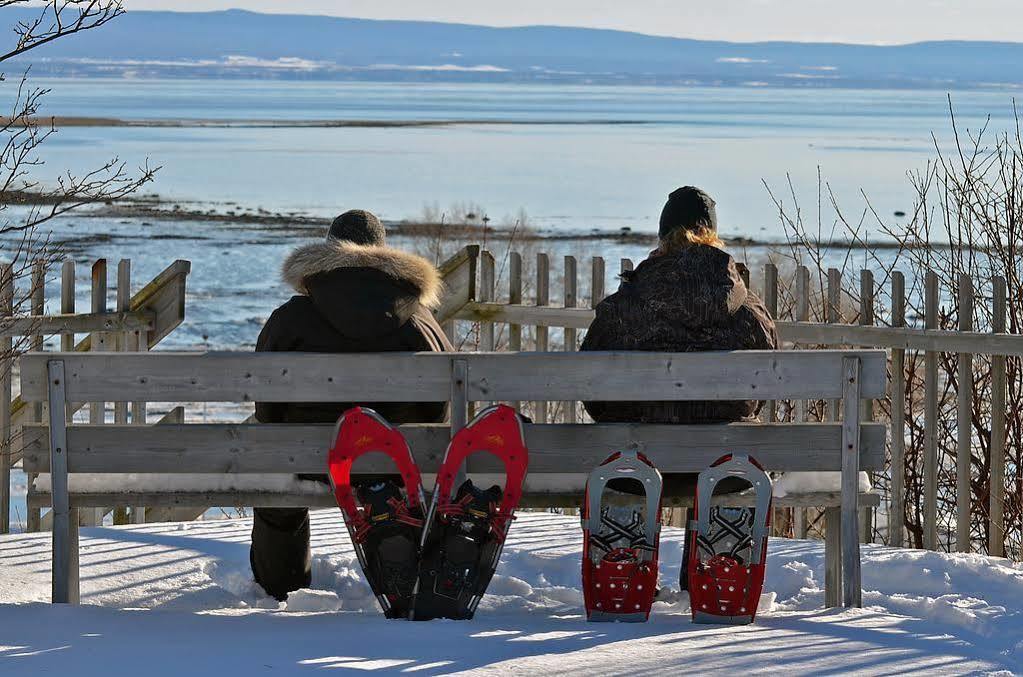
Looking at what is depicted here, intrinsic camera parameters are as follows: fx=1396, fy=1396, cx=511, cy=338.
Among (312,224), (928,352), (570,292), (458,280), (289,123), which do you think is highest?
(289,123)

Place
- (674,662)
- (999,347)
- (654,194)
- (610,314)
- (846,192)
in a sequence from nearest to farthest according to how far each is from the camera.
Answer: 1. (674,662)
2. (610,314)
3. (999,347)
4. (846,192)
5. (654,194)

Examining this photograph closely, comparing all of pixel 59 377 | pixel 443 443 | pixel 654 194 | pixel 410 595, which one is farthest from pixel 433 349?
pixel 654 194

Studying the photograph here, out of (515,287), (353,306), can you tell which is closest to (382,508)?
(353,306)

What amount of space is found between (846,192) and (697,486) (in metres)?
31.5

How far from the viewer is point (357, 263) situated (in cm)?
493

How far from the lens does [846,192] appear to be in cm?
3497

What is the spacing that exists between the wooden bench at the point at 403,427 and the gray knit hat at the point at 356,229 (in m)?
0.65

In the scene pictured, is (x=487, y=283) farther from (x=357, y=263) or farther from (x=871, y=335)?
(x=357, y=263)

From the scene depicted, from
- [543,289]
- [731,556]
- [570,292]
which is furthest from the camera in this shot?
[543,289]

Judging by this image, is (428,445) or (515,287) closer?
(428,445)

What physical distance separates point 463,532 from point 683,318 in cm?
110

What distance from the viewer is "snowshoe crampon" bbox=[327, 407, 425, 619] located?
4.52 meters

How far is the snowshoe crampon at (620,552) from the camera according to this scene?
15.2 feet

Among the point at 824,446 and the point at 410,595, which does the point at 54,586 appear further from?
the point at 824,446
